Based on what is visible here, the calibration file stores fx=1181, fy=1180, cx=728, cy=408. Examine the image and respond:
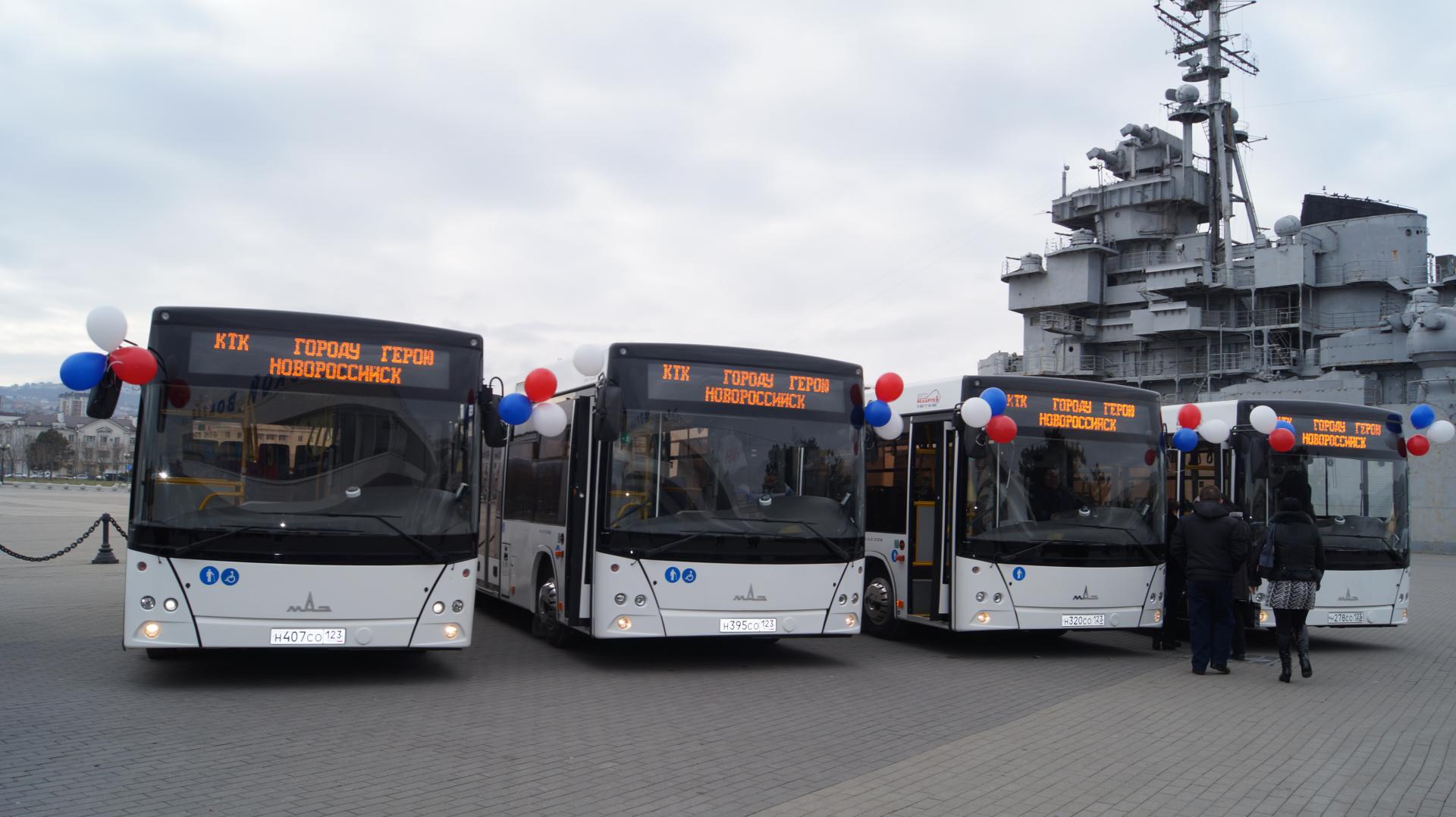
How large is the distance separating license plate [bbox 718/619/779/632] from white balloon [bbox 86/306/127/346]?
534 centimetres

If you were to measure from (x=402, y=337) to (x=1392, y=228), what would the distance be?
45.0 m

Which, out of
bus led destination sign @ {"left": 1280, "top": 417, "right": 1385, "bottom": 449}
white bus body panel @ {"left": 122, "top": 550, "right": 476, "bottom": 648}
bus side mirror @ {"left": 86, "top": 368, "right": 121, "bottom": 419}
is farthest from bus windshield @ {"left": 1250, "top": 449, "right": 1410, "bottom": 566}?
bus side mirror @ {"left": 86, "top": 368, "right": 121, "bottom": 419}

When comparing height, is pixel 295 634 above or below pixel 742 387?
below

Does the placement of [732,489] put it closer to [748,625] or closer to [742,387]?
[742,387]

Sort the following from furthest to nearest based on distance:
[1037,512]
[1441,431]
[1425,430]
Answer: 1. [1425,430]
2. [1441,431]
3. [1037,512]

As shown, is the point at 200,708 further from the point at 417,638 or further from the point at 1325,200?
the point at 1325,200

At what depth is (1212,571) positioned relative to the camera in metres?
11.1

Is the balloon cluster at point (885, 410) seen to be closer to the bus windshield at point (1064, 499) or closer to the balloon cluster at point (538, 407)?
the bus windshield at point (1064, 499)

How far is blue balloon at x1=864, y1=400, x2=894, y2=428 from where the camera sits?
11266mm

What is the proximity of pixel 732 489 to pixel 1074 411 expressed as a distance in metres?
4.05

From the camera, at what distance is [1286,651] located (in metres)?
10.8

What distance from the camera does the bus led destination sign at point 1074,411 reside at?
39.8ft

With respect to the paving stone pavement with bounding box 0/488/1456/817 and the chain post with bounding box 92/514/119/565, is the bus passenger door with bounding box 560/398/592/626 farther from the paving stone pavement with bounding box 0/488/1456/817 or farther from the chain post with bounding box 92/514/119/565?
the chain post with bounding box 92/514/119/565

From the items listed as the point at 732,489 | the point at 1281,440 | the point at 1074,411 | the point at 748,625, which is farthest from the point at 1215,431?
the point at 748,625
